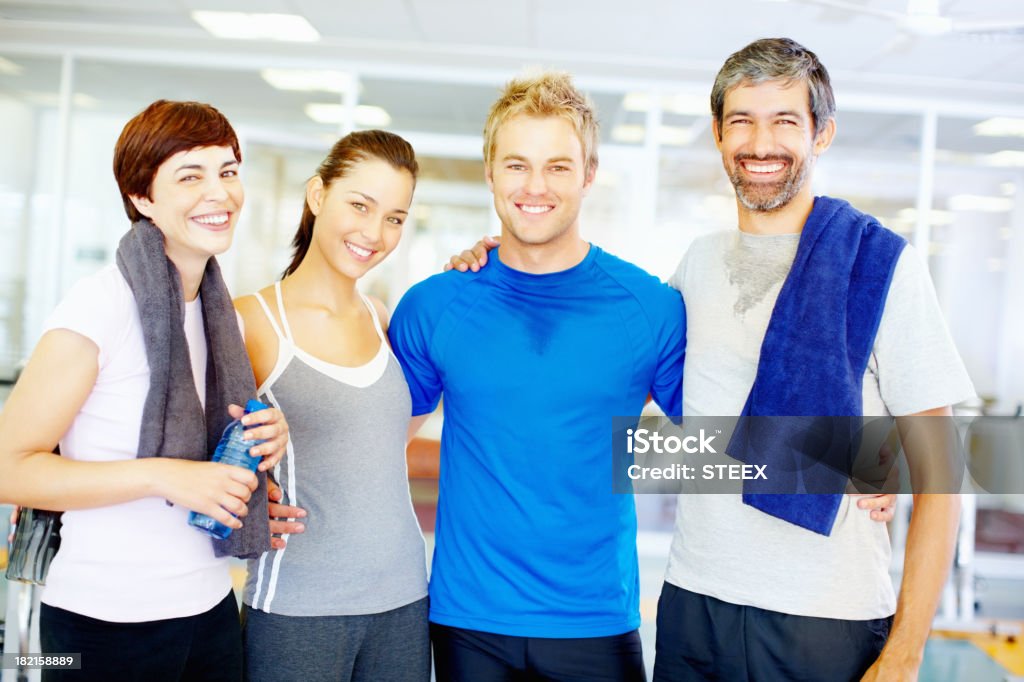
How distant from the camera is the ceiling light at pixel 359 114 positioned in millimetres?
6184

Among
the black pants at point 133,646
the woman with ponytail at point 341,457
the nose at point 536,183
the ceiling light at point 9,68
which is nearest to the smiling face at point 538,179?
the nose at point 536,183

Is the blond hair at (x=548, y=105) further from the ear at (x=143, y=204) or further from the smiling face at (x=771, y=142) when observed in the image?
the ear at (x=143, y=204)

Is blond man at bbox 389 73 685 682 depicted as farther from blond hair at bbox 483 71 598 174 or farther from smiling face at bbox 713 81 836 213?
smiling face at bbox 713 81 836 213

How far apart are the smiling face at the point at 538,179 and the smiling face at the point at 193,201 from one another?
0.58m

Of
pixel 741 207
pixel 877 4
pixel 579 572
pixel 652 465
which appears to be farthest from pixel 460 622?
pixel 877 4

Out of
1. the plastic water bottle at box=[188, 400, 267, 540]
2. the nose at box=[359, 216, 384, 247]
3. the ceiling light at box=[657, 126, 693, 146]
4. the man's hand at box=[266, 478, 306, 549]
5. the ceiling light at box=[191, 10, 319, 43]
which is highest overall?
the ceiling light at box=[191, 10, 319, 43]

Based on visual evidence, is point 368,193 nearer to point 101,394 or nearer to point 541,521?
point 101,394

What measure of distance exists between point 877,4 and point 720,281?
3.24m

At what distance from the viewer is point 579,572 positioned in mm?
1622

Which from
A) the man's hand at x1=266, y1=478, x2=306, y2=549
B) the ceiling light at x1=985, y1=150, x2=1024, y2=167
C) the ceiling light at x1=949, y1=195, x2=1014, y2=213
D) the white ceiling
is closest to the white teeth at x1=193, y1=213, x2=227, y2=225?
the man's hand at x1=266, y1=478, x2=306, y2=549

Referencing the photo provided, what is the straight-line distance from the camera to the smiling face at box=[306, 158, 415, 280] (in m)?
1.67

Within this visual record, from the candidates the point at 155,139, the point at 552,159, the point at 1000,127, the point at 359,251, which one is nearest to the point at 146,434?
the point at 155,139

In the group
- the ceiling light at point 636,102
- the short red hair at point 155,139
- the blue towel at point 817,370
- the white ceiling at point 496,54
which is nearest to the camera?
the short red hair at point 155,139

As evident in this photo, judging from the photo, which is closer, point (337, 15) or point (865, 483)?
point (865, 483)
